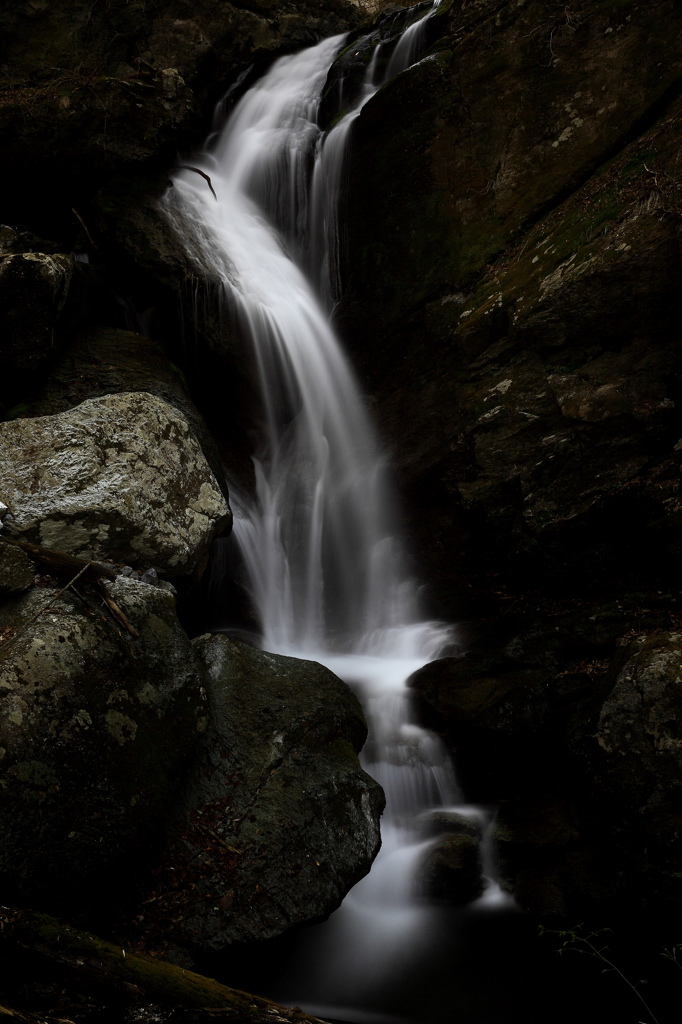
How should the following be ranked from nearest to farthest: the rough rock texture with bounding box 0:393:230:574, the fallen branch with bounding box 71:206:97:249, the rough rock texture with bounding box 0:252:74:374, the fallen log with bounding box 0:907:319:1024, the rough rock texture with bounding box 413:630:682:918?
the fallen log with bounding box 0:907:319:1024
the rough rock texture with bounding box 413:630:682:918
the rough rock texture with bounding box 0:393:230:574
the rough rock texture with bounding box 0:252:74:374
the fallen branch with bounding box 71:206:97:249

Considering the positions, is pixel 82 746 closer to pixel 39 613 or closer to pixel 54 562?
pixel 39 613

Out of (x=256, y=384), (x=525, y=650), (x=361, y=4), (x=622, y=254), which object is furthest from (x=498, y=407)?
(x=361, y=4)

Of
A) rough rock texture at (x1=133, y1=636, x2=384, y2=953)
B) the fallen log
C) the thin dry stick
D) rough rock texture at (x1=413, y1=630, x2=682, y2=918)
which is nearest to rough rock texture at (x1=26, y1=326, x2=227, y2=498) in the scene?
the thin dry stick

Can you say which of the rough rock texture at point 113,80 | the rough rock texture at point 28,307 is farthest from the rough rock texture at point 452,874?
the rough rock texture at point 113,80

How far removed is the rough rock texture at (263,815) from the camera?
10.8 feet

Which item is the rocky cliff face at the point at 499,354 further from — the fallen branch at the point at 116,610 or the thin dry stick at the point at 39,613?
the fallen branch at the point at 116,610

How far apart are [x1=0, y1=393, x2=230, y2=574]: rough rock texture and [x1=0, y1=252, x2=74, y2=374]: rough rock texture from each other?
887 millimetres

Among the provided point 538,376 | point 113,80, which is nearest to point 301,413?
point 538,376

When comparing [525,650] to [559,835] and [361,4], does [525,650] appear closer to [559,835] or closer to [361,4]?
[559,835]

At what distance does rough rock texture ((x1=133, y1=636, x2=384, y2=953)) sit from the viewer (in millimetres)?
3291

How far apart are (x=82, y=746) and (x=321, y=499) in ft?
15.9

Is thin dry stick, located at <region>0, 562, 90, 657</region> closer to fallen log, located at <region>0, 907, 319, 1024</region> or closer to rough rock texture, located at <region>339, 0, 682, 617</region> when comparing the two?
fallen log, located at <region>0, 907, 319, 1024</region>

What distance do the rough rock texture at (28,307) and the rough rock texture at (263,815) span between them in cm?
287

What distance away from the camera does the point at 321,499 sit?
7.73 m
